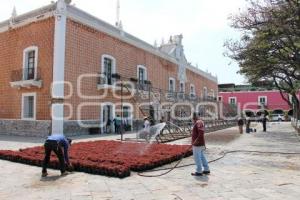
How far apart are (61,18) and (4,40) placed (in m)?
5.78

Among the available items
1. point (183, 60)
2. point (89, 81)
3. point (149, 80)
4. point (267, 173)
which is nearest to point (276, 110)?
point (183, 60)

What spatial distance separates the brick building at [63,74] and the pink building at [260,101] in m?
35.1

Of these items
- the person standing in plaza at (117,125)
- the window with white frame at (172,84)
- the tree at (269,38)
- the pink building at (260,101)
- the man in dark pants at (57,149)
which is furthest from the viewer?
the pink building at (260,101)

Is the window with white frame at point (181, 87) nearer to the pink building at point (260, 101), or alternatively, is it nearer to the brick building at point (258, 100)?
the brick building at point (258, 100)

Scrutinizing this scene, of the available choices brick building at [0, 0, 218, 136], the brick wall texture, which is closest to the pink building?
brick building at [0, 0, 218, 136]

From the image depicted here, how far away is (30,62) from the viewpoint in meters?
20.3

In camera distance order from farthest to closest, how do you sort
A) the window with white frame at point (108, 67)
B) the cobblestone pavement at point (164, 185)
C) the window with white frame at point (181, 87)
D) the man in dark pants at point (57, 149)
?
the window with white frame at point (181, 87) → the window with white frame at point (108, 67) → the man in dark pants at point (57, 149) → the cobblestone pavement at point (164, 185)

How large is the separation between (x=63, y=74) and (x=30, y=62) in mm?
3048

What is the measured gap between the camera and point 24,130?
19469 mm

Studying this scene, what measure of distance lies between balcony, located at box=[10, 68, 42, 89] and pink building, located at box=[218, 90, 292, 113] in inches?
1618

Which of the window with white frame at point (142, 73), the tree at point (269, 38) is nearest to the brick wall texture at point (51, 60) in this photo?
the window with white frame at point (142, 73)

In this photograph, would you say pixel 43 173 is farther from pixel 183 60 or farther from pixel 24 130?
pixel 183 60

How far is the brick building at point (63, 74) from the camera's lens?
18.7 metres

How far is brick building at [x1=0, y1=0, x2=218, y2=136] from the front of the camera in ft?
61.3
